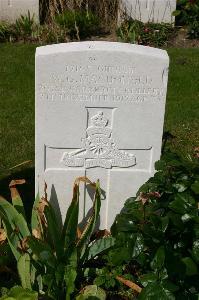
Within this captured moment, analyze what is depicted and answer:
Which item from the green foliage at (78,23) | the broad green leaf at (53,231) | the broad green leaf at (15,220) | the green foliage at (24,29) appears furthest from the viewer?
the green foliage at (24,29)

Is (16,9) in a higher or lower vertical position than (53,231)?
higher

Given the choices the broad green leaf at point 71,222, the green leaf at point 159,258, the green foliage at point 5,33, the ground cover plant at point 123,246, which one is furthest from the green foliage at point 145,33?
the green leaf at point 159,258

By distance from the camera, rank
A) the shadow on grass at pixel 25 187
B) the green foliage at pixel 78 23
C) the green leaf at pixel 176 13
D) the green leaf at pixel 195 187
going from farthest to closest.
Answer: the green leaf at pixel 176 13 → the green foliage at pixel 78 23 → the shadow on grass at pixel 25 187 → the green leaf at pixel 195 187

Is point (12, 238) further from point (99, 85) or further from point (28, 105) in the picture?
point (28, 105)

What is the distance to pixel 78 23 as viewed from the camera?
8.17m

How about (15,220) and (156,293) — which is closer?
(156,293)

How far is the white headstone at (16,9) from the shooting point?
8547mm

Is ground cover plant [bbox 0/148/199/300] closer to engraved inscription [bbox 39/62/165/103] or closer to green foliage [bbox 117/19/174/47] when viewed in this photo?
engraved inscription [bbox 39/62/165/103]

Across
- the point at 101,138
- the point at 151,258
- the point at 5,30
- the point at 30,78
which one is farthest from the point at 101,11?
the point at 151,258

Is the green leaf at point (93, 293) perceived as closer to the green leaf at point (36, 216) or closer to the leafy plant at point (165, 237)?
the leafy plant at point (165, 237)

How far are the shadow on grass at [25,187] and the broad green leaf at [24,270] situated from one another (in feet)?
3.21

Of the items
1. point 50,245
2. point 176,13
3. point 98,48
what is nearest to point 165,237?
point 50,245

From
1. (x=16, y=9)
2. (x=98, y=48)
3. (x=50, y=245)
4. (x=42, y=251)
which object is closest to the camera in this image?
(x=42, y=251)

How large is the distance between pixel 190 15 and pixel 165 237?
6.05 m
